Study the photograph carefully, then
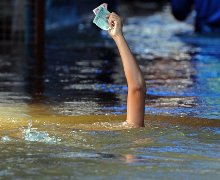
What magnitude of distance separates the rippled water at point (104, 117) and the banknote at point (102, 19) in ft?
3.02

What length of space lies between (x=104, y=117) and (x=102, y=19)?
1.54m

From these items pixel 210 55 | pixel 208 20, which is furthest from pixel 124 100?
pixel 208 20

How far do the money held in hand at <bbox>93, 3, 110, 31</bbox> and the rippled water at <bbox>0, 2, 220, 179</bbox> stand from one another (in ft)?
3.04

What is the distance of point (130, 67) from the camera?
7742 millimetres

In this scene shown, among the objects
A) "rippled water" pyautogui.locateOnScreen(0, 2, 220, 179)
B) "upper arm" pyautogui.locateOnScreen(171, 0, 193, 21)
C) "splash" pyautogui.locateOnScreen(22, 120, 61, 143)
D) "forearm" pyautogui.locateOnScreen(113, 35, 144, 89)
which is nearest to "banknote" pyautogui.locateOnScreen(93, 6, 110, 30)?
"forearm" pyautogui.locateOnScreen(113, 35, 144, 89)

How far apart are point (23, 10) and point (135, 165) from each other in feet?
43.1

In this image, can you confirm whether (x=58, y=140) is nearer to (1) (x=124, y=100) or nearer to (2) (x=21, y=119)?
(2) (x=21, y=119)

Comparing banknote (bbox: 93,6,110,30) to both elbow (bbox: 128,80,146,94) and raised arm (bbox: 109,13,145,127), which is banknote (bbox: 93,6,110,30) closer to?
raised arm (bbox: 109,13,145,127)

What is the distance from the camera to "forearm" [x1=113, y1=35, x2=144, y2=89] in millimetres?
7742

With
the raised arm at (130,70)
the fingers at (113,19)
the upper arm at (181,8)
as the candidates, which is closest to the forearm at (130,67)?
the raised arm at (130,70)

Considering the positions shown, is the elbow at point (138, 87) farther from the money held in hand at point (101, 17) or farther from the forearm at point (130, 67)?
the money held in hand at point (101, 17)

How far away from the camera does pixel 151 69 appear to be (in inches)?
569

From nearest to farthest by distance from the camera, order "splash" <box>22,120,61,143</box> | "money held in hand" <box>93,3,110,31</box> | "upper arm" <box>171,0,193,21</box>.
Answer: "splash" <box>22,120,61,143</box>
"money held in hand" <box>93,3,110,31</box>
"upper arm" <box>171,0,193,21</box>

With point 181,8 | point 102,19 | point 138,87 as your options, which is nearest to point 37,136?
point 138,87
